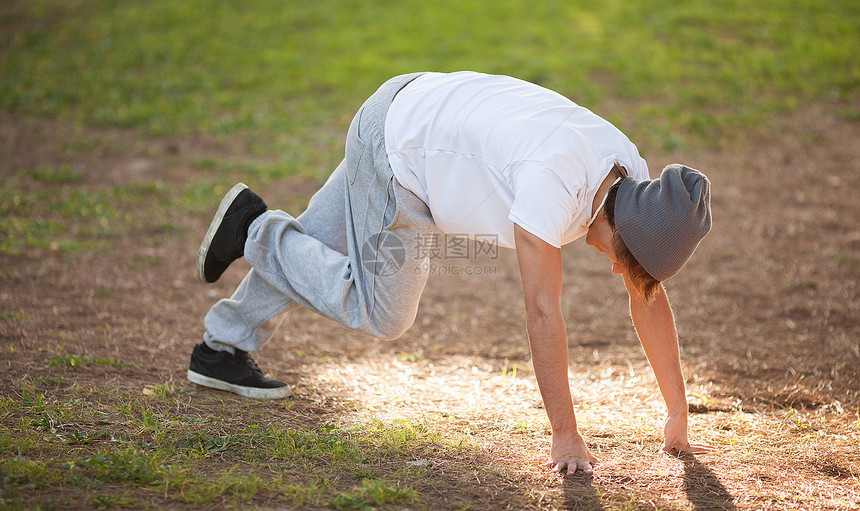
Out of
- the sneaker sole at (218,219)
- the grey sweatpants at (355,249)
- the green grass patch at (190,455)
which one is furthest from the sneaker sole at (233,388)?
the sneaker sole at (218,219)

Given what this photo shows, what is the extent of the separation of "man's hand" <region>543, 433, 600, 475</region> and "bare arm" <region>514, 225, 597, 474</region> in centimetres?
2

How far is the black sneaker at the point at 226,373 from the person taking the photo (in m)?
3.30

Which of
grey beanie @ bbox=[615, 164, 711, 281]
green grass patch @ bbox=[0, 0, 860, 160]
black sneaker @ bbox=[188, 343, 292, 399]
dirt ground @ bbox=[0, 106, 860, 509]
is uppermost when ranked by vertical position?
green grass patch @ bbox=[0, 0, 860, 160]

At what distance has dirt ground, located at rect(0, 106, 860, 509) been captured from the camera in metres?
2.74

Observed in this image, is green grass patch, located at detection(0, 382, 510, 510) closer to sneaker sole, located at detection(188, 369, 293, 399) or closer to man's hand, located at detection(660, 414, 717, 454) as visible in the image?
sneaker sole, located at detection(188, 369, 293, 399)

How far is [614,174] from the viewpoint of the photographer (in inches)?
104

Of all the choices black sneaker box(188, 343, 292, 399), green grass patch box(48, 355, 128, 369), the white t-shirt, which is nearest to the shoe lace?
black sneaker box(188, 343, 292, 399)

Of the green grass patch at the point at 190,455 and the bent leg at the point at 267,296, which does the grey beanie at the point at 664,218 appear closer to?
the green grass patch at the point at 190,455

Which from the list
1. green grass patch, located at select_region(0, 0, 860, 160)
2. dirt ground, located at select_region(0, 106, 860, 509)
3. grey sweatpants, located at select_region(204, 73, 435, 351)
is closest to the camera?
dirt ground, located at select_region(0, 106, 860, 509)

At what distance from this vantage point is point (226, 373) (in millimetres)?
3303

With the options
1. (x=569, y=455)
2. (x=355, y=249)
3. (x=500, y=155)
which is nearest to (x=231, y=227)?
(x=355, y=249)

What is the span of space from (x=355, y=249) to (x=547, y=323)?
871 millimetres

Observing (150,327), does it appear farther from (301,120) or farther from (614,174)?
(301,120)

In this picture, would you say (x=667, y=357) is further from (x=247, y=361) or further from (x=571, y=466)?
(x=247, y=361)
